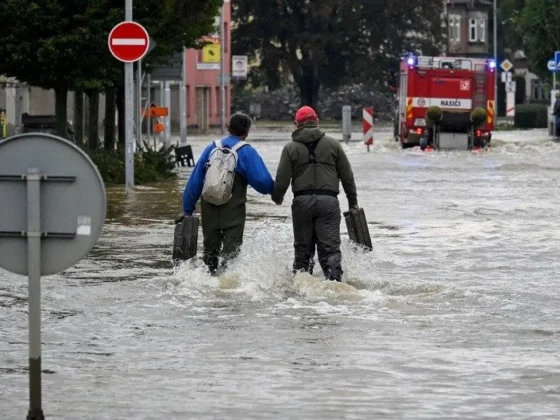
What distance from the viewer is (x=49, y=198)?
775 cm

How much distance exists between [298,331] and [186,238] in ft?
8.87

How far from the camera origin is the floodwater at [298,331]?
9070 millimetres

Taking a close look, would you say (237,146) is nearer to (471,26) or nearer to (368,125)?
(368,125)

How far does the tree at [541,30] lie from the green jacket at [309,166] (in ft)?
173

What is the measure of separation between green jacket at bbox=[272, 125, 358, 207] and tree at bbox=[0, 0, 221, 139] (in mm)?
14580

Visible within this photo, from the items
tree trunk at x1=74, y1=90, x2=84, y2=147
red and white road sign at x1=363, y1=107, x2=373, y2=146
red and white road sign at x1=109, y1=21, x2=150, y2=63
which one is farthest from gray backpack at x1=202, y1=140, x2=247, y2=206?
red and white road sign at x1=363, y1=107, x2=373, y2=146

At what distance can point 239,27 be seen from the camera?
97.8 metres

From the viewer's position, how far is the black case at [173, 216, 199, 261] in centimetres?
1424

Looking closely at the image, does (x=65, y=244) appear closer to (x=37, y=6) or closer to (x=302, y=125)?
(x=302, y=125)

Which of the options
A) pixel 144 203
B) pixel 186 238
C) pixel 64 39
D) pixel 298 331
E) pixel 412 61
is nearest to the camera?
pixel 298 331

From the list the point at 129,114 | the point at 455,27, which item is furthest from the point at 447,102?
the point at 455,27

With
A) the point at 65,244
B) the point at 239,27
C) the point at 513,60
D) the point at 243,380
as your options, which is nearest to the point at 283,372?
the point at 243,380

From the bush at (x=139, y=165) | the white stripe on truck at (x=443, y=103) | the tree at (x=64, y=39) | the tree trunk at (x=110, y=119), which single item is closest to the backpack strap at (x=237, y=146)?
the tree at (x=64, y=39)

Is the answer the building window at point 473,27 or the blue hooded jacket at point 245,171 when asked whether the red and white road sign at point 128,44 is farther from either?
the building window at point 473,27
